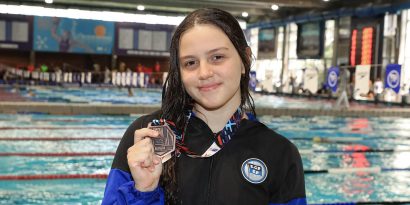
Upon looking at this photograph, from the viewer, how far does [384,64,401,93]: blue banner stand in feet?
47.1

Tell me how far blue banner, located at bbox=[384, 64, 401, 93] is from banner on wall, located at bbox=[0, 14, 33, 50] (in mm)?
Result: 18426

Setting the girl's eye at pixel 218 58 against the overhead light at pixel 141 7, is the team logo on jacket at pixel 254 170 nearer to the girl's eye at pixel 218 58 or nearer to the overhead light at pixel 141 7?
the girl's eye at pixel 218 58

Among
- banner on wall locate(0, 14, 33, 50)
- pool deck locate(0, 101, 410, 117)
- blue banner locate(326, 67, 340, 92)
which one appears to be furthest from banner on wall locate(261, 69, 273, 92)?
banner on wall locate(0, 14, 33, 50)

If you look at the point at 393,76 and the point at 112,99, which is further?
the point at 112,99

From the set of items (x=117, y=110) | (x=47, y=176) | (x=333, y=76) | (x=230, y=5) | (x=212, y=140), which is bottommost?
(x=47, y=176)

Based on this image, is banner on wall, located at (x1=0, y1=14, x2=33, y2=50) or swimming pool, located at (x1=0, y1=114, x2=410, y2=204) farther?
banner on wall, located at (x1=0, y1=14, x2=33, y2=50)

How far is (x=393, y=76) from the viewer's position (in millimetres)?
14586

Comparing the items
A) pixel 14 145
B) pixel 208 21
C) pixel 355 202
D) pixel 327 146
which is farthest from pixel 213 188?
pixel 327 146

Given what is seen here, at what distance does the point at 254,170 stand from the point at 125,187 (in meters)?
0.39

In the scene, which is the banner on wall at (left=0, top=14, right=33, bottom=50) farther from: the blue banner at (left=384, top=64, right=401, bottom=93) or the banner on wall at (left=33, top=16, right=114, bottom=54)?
the blue banner at (left=384, top=64, right=401, bottom=93)

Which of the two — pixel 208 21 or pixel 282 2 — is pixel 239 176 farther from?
pixel 282 2

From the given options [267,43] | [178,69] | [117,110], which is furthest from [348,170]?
[267,43]

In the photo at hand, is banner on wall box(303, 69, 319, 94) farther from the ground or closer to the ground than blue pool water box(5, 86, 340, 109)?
farther from the ground

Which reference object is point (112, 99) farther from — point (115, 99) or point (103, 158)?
point (103, 158)
